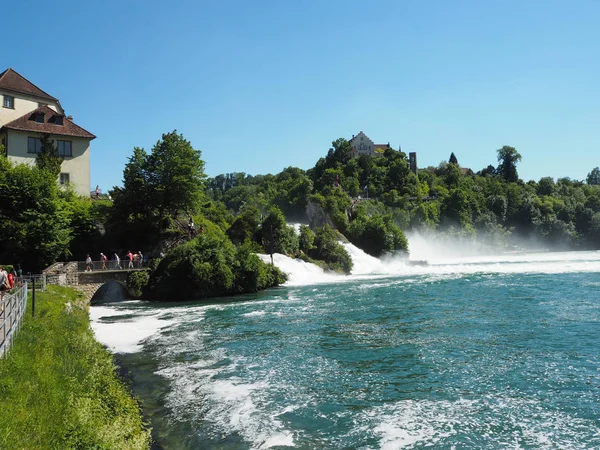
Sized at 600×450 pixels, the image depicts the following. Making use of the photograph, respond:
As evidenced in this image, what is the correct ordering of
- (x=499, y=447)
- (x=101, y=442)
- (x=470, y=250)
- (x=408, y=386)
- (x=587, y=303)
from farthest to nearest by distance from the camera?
(x=470, y=250), (x=587, y=303), (x=408, y=386), (x=499, y=447), (x=101, y=442)

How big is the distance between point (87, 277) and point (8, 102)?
998 inches

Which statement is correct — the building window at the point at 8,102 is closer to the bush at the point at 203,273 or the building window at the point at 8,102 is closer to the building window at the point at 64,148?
the building window at the point at 64,148

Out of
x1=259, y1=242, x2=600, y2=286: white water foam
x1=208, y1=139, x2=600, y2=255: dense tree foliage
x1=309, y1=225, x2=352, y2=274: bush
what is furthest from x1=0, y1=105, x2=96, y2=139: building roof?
x1=208, y1=139, x2=600, y2=255: dense tree foliage

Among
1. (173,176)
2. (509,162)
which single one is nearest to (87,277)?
(173,176)

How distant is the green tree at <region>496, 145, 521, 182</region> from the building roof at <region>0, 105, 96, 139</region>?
473 ft

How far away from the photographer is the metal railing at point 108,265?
37.8m

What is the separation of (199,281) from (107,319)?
10681mm

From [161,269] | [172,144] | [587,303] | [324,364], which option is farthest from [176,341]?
[172,144]

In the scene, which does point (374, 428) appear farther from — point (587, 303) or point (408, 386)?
point (587, 303)

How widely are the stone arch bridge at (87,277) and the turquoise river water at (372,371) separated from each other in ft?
17.4

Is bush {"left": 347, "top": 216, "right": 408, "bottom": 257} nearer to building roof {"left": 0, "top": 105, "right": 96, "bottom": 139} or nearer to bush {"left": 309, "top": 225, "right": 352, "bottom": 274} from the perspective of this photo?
bush {"left": 309, "top": 225, "right": 352, "bottom": 274}

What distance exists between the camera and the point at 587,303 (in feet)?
92.2

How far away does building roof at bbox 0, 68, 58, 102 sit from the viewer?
4934 centimetres

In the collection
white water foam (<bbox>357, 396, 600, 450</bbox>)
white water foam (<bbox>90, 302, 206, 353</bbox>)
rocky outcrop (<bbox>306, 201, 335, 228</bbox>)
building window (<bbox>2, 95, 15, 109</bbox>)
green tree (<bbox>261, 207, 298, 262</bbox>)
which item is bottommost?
white water foam (<bbox>357, 396, 600, 450</bbox>)
